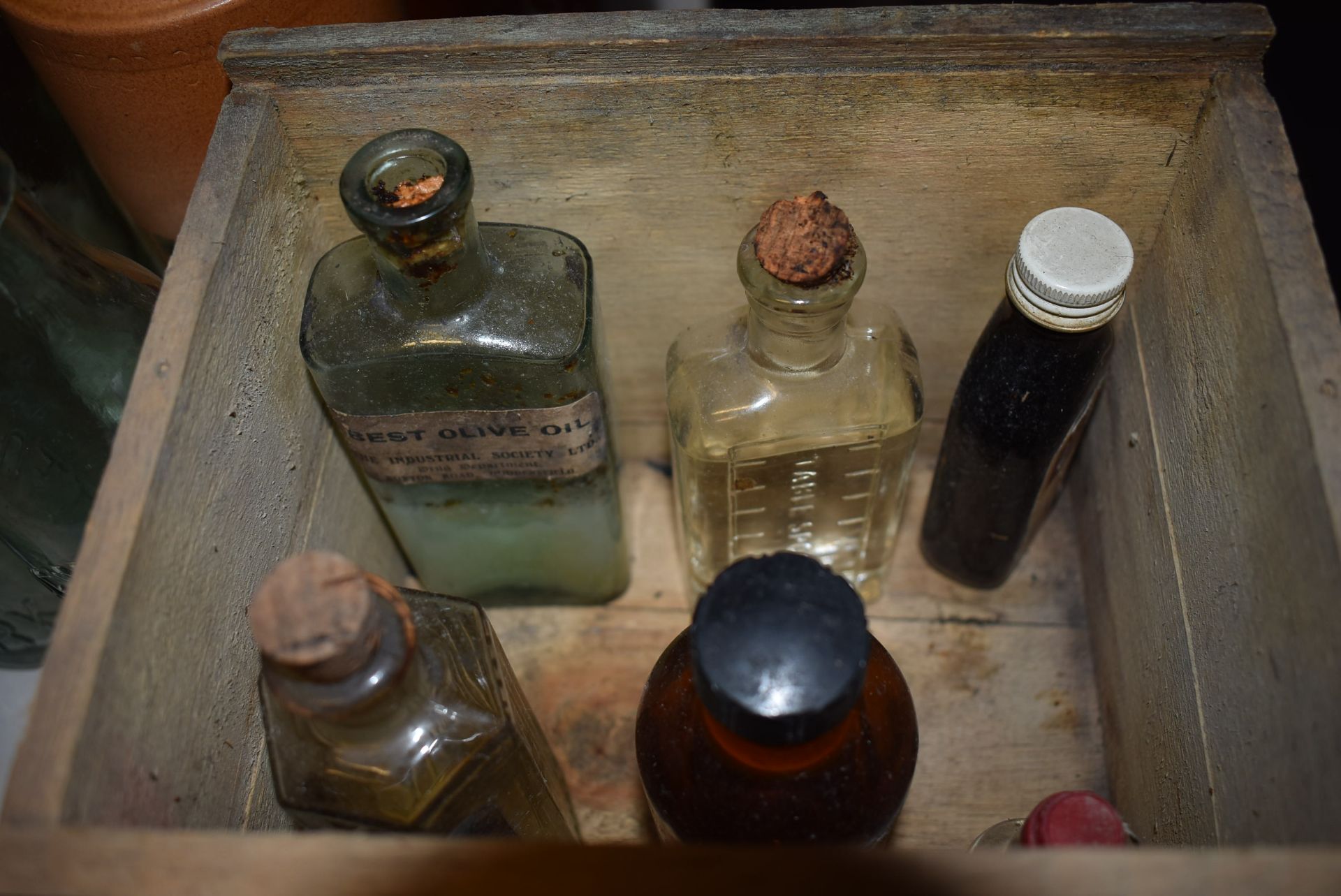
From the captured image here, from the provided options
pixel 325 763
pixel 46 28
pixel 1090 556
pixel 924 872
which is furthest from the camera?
pixel 1090 556

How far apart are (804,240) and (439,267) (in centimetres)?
16

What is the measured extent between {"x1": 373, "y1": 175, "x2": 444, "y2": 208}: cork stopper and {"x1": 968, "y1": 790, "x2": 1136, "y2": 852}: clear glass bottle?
1.16 ft

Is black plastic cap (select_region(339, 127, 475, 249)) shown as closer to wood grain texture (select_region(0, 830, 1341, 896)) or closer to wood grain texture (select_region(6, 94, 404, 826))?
wood grain texture (select_region(6, 94, 404, 826))

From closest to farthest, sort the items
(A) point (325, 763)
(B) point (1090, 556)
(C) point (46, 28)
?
(A) point (325, 763), (C) point (46, 28), (B) point (1090, 556)

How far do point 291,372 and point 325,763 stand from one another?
0.20 m

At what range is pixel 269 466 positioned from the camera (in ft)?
1.63


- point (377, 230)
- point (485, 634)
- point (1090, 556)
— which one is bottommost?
point (1090, 556)

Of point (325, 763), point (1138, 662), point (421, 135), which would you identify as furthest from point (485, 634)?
point (1138, 662)

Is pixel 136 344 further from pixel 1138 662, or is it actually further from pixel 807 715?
pixel 1138 662

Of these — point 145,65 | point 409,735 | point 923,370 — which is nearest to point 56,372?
point 145,65

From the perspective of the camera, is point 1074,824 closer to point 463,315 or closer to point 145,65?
point 463,315

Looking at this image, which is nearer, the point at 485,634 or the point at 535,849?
the point at 535,849

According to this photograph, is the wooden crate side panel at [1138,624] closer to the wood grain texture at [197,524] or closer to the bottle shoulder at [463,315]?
the bottle shoulder at [463,315]

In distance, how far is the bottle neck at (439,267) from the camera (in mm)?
449
